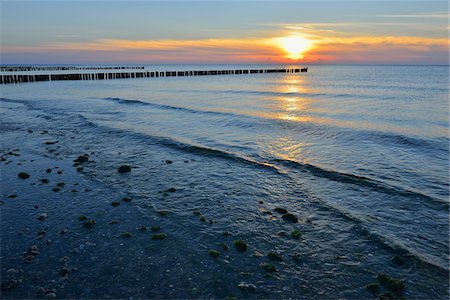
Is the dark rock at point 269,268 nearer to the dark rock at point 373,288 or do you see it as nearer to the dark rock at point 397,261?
the dark rock at point 373,288

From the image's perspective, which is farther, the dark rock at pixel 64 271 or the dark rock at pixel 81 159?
the dark rock at pixel 81 159

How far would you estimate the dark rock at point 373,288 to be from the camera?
6547 mm

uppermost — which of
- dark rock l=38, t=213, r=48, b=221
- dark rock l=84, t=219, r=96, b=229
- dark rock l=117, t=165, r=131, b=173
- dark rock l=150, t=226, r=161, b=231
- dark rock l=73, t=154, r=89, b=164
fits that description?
dark rock l=73, t=154, r=89, b=164

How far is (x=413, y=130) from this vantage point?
76.0 feet

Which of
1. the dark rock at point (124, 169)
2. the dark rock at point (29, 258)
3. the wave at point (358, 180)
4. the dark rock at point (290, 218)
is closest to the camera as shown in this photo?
the dark rock at point (29, 258)

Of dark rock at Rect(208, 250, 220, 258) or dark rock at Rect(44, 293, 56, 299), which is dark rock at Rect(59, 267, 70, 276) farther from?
dark rock at Rect(208, 250, 220, 258)

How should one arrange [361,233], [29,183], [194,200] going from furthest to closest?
[29,183], [194,200], [361,233]

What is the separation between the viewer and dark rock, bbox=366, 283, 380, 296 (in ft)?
21.5

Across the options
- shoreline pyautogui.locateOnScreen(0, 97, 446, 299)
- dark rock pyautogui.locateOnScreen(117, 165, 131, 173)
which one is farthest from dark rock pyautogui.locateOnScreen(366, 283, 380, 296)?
dark rock pyautogui.locateOnScreen(117, 165, 131, 173)

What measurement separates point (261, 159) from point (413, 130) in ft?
45.0

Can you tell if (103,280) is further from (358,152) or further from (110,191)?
(358,152)

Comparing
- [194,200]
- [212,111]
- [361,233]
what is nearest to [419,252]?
[361,233]

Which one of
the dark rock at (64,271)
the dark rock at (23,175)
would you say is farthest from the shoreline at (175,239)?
the dark rock at (23,175)

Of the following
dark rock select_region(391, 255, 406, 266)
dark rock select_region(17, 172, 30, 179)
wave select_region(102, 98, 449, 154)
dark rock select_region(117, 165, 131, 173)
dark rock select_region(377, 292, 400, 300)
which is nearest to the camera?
dark rock select_region(377, 292, 400, 300)
